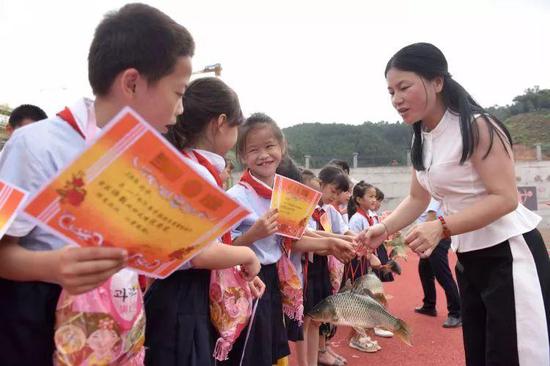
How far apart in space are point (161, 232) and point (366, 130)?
54.9 metres

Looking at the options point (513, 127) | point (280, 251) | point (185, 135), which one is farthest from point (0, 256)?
point (513, 127)

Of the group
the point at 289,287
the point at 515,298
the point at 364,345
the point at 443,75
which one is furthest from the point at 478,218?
the point at 364,345

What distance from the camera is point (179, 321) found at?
1.61 meters

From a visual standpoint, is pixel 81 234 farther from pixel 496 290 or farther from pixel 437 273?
pixel 437 273

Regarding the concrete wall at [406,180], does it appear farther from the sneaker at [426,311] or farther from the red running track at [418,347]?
the red running track at [418,347]

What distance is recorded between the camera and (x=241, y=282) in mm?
1786

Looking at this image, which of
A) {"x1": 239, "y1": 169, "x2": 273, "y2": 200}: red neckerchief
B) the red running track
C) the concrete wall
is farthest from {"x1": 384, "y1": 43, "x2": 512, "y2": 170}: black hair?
the concrete wall

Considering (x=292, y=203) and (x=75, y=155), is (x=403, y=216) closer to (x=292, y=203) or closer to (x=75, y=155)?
(x=292, y=203)

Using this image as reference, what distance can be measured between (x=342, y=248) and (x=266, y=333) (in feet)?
2.25

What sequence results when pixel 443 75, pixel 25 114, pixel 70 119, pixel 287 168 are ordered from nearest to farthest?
pixel 70 119 < pixel 443 75 < pixel 287 168 < pixel 25 114

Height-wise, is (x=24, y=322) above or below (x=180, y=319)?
above

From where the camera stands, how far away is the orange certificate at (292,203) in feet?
7.42

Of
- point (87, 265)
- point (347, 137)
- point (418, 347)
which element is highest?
point (347, 137)

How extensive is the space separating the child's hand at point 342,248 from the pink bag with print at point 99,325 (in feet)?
5.25
